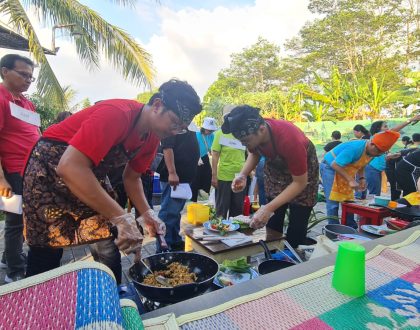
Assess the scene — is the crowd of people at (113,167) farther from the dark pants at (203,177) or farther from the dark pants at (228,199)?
the dark pants at (203,177)

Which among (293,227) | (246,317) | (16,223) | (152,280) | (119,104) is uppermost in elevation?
(119,104)

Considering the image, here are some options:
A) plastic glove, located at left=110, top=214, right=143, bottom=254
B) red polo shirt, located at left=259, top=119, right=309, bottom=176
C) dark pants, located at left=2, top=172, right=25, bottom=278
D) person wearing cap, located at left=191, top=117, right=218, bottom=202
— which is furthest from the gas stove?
person wearing cap, located at left=191, top=117, right=218, bottom=202

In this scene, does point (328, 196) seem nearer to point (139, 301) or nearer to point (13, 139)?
point (139, 301)

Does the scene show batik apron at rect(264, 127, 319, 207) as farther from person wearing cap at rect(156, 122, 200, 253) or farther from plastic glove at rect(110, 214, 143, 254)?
plastic glove at rect(110, 214, 143, 254)

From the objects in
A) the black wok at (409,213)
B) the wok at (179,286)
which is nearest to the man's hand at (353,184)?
the black wok at (409,213)

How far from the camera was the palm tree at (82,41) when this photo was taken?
4840 mm

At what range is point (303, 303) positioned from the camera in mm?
790

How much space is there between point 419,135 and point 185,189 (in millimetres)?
5722

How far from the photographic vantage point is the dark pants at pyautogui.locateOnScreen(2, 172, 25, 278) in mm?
2312

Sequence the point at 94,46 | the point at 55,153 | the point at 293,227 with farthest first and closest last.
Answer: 1. the point at 94,46
2. the point at 293,227
3. the point at 55,153

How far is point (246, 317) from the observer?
0.73m

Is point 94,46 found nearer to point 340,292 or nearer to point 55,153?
point 55,153

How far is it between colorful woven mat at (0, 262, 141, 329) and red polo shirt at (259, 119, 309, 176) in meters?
1.44

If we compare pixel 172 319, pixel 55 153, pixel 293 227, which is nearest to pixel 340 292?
pixel 172 319
